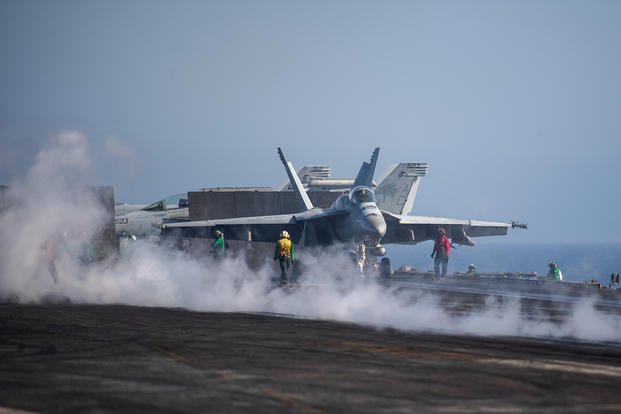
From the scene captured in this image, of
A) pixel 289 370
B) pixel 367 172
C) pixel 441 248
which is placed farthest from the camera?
pixel 441 248

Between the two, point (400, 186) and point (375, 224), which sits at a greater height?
point (400, 186)

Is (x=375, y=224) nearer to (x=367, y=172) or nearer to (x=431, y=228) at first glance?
(x=367, y=172)

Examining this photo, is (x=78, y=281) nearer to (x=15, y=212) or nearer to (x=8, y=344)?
(x=15, y=212)

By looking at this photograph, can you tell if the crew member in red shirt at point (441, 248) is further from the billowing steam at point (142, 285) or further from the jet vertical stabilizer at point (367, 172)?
the billowing steam at point (142, 285)

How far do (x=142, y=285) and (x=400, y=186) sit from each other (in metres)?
28.8

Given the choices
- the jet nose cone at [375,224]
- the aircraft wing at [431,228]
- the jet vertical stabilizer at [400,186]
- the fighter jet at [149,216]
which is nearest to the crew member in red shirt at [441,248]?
→ the aircraft wing at [431,228]

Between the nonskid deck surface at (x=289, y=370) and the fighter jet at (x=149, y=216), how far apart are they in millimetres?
29025

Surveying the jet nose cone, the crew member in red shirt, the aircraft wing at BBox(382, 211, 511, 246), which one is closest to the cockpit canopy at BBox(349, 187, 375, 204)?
the jet nose cone

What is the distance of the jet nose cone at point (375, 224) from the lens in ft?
105

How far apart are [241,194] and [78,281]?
24.9m

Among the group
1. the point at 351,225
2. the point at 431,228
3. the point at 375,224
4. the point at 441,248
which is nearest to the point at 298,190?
the point at 431,228

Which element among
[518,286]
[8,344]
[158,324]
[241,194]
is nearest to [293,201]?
[241,194]

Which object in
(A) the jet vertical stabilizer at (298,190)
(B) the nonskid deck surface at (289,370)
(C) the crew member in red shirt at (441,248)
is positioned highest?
(A) the jet vertical stabilizer at (298,190)

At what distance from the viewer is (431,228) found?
43094 millimetres
